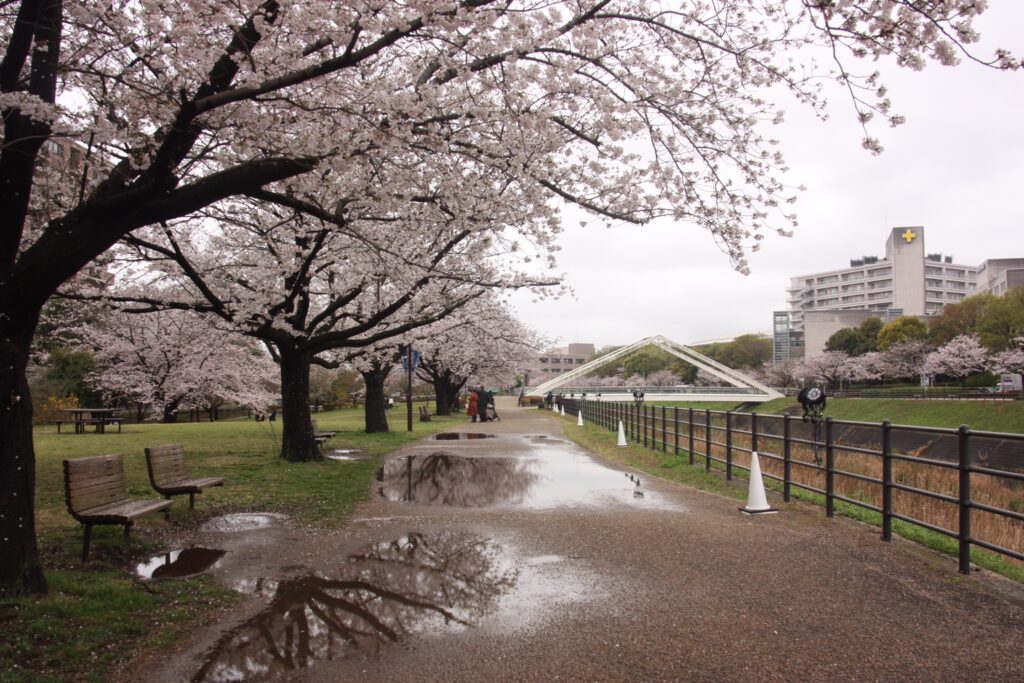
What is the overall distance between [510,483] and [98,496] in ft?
20.7

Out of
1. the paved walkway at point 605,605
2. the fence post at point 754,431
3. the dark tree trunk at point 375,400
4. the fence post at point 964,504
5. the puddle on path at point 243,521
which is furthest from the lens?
the dark tree trunk at point 375,400

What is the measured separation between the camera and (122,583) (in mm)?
5469

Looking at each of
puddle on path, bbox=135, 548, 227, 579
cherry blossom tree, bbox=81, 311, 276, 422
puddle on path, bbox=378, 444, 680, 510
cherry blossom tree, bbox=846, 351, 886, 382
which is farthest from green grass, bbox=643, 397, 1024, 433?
cherry blossom tree, bbox=81, 311, 276, 422

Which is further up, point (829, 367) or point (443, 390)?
point (829, 367)

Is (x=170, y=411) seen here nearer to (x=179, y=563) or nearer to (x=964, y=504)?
(x=179, y=563)

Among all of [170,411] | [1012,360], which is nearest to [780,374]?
[1012,360]

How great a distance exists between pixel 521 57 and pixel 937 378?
82823 mm

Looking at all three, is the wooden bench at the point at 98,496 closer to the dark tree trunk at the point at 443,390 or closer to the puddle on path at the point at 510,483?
the puddle on path at the point at 510,483

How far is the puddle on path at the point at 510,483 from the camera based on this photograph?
9695mm

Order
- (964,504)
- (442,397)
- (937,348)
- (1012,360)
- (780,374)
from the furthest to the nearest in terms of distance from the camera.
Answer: (780,374) < (937,348) < (1012,360) < (442,397) < (964,504)

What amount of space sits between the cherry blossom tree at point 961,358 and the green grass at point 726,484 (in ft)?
183

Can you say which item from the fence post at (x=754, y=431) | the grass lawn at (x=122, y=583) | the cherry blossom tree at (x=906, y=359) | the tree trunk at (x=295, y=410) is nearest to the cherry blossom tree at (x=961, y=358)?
the cherry blossom tree at (x=906, y=359)

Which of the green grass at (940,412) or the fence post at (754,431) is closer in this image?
the fence post at (754,431)

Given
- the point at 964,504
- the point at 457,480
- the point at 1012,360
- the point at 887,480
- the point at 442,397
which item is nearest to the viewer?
the point at 964,504
